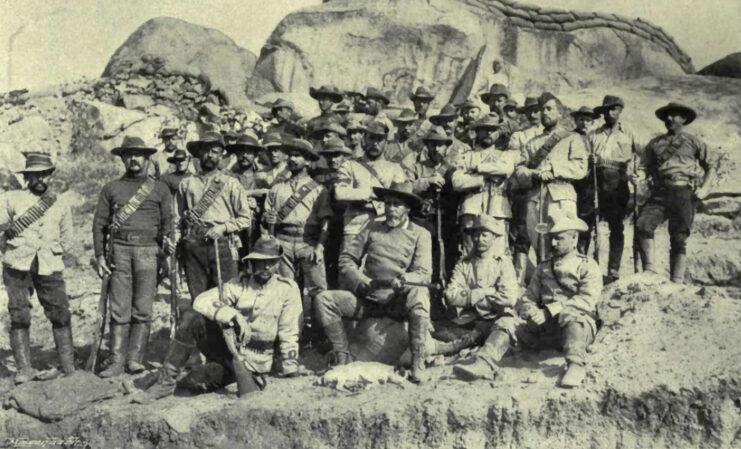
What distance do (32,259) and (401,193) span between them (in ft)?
12.0

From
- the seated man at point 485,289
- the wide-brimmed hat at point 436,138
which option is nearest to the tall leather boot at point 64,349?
the seated man at point 485,289

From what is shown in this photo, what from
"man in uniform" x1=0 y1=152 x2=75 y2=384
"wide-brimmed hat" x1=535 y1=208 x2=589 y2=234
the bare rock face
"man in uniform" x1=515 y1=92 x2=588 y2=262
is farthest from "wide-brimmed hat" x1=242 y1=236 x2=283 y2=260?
the bare rock face

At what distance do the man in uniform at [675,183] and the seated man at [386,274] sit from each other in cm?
263

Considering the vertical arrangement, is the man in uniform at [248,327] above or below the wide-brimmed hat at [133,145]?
below

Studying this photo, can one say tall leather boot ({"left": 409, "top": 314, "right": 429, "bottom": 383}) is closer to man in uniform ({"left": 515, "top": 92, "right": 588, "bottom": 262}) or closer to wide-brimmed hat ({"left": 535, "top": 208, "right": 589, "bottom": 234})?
wide-brimmed hat ({"left": 535, "top": 208, "right": 589, "bottom": 234})

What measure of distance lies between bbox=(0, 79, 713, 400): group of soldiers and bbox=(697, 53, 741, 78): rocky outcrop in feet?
33.9

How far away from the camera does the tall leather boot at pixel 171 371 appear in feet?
23.7

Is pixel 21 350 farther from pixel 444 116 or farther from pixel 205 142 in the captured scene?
pixel 444 116

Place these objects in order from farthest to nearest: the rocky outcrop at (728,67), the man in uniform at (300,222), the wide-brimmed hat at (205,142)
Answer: the rocky outcrop at (728,67) → the wide-brimmed hat at (205,142) → the man in uniform at (300,222)

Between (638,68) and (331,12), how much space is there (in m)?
7.06

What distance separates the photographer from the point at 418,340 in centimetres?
704

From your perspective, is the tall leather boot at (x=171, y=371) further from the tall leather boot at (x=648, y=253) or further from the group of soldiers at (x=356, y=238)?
the tall leather boot at (x=648, y=253)

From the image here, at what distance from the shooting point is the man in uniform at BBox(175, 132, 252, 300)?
26.1 ft

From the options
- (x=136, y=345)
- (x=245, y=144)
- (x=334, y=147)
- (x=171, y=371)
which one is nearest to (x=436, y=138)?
(x=334, y=147)
